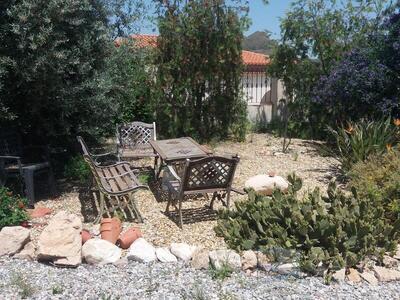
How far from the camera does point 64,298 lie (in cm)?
386

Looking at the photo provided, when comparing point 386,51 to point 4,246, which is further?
point 386,51

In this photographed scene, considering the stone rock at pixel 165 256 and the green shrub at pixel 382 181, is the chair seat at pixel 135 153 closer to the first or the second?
the green shrub at pixel 382 181

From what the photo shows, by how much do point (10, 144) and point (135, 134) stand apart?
2233 mm

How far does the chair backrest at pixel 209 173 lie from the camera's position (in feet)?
17.6

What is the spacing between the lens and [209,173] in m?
5.58

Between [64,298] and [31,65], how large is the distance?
3107mm

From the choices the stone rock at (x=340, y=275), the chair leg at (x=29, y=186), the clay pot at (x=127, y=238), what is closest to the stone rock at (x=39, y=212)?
the chair leg at (x=29, y=186)

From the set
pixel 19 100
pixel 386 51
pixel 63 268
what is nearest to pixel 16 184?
pixel 19 100

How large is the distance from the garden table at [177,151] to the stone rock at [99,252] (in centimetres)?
192

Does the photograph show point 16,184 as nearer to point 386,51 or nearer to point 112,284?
point 112,284

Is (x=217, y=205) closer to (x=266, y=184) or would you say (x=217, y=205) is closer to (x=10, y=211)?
(x=266, y=184)

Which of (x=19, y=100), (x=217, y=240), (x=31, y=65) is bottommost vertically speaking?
(x=217, y=240)

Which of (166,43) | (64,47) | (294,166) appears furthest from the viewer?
(166,43)

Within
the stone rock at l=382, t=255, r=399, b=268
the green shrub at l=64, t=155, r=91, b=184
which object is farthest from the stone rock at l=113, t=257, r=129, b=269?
the green shrub at l=64, t=155, r=91, b=184
